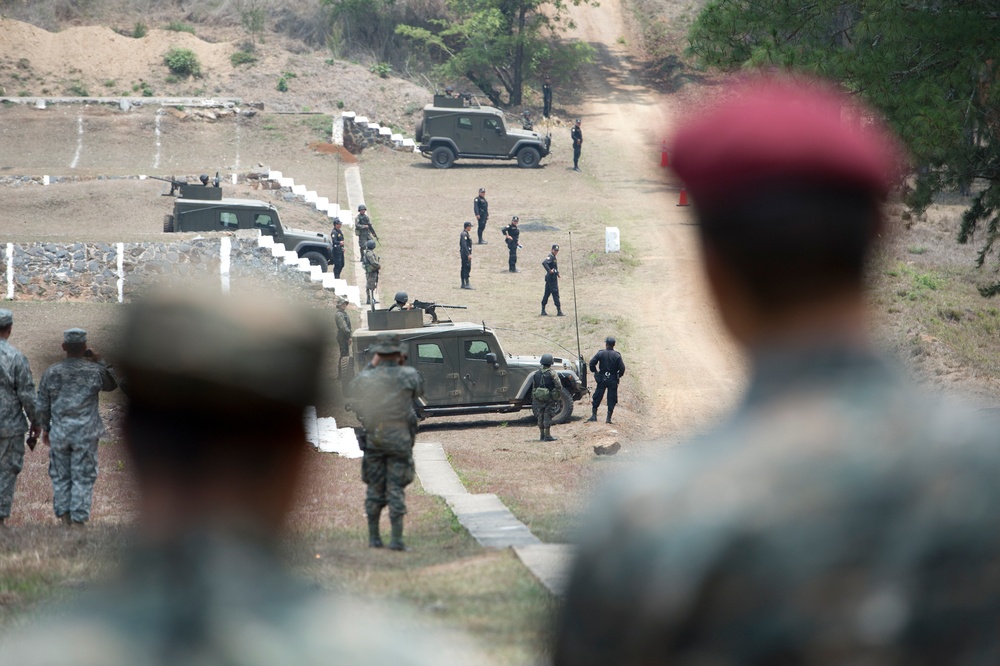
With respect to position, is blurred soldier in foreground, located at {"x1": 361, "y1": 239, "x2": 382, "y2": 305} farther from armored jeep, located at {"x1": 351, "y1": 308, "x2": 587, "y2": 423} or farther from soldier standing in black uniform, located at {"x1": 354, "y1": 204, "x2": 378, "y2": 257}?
soldier standing in black uniform, located at {"x1": 354, "y1": 204, "x2": 378, "y2": 257}

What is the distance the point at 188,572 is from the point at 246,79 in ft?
156

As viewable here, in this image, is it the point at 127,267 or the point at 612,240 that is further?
the point at 612,240

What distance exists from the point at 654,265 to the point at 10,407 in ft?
70.9

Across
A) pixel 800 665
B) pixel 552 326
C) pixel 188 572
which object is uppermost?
pixel 800 665

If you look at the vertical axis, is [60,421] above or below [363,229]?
above

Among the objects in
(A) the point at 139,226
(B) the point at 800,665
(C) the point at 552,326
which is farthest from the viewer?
(A) the point at 139,226

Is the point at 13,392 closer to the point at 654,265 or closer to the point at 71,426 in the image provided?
the point at 71,426

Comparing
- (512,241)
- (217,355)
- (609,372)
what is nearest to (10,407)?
(217,355)

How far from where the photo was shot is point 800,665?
3.25ft

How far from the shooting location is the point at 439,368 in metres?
19.1

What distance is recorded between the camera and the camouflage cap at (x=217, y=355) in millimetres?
2209

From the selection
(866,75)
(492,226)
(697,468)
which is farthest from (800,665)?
(492,226)

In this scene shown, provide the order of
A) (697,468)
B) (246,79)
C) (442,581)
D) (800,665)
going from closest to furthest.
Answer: (800,665)
(697,468)
(442,581)
(246,79)

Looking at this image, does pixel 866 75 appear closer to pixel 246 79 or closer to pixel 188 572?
pixel 188 572
